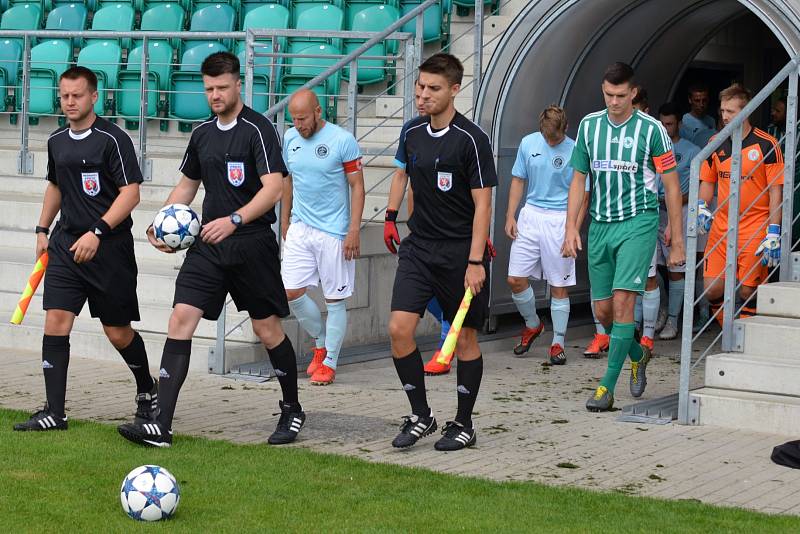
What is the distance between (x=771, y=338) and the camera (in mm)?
8578

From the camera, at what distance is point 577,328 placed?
12898mm

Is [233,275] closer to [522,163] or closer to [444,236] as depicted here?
[444,236]

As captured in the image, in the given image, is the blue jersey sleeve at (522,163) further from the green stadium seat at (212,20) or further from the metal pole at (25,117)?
the green stadium seat at (212,20)

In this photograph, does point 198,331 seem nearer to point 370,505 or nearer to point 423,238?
point 423,238

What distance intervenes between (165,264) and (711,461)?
18.7 ft

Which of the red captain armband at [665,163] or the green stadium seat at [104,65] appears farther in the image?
the green stadium seat at [104,65]

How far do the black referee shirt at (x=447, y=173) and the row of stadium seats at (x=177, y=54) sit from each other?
5886 mm

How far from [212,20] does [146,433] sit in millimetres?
8669

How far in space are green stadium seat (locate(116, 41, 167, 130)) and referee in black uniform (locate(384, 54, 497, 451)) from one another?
23.9ft

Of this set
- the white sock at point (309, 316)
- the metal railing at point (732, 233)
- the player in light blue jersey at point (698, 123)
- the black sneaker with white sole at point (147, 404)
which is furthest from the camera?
the player in light blue jersey at point (698, 123)

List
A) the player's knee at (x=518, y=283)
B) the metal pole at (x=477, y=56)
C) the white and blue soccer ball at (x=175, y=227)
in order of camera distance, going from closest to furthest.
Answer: the white and blue soccer ball at (x=175, y=227) < the player's knee at (x=518, y=283) < the metal pole at (x=477, y=56)

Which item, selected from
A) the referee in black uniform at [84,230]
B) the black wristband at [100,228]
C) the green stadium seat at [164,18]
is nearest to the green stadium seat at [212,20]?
the green stadium seat at [164,18]

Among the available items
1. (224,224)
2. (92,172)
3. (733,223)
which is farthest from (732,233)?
(92,172)

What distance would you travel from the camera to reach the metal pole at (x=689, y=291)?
8.20 m
